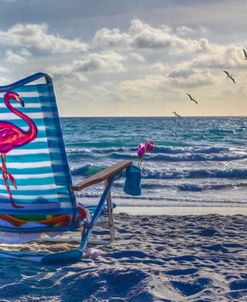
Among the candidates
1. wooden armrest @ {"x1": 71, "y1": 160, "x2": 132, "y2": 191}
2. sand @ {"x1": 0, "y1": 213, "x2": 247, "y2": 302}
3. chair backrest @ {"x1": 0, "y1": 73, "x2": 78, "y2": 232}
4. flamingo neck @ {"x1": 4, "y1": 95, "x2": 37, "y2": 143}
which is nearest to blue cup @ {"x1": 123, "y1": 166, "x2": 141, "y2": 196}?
wooden armrest @ {"x1": 71, "y1": 160, "x2": 132, "y2": 191}

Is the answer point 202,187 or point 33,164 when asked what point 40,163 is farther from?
point 202,187

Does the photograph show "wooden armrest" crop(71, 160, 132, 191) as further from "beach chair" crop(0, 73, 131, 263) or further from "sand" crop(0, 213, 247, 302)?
A: "sand" crop(0, 213, 247, 302)

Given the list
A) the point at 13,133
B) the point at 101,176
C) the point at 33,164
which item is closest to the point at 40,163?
the point at 33,164

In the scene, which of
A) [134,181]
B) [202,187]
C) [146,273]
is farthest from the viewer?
[202,187]

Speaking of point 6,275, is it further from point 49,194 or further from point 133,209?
point 133,209

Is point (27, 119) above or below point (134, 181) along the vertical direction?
above

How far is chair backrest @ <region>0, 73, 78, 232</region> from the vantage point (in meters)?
3.78

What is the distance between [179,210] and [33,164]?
394 centimetres

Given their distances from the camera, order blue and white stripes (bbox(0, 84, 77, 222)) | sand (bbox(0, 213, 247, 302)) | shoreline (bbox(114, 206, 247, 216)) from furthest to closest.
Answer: shoreline (bbox(114, 206, 247, 216))
blue and white stripes (bbox(0, 84, 77, 222))
sand (bbox(0, 213, 247, 302))

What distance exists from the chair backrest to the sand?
378 mm

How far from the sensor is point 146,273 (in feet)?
12.3

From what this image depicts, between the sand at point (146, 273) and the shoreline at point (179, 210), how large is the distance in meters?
1.86

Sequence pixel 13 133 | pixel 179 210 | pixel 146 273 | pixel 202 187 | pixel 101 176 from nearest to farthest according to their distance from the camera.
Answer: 1. pixel 146 273
2. pixel 13 133
3. pixel 101 176
4. pixel 179 210
5. pixel 202 187

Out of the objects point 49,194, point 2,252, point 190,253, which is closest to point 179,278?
point 190,253
